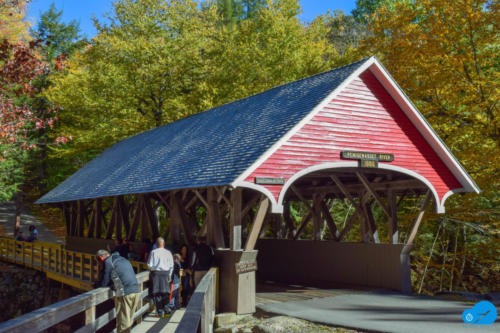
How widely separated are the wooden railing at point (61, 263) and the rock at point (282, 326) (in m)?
5.24

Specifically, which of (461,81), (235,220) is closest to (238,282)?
(235,220)

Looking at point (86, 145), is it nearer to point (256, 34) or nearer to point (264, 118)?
point (256, 34)

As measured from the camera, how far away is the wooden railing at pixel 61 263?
16.8 metres

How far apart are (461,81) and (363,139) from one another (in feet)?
21.1

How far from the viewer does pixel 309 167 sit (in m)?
12.1

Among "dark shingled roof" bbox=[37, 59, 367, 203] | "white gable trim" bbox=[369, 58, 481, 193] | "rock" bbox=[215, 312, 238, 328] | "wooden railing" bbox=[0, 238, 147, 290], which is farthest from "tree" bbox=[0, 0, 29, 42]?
"rock" bbox=[215, 312, 238, 328]

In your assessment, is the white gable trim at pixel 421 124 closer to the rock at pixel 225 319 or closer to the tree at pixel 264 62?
the rock at pixel 225 319

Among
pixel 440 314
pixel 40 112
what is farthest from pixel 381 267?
pixel 40 112

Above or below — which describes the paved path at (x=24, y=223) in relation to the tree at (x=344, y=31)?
below

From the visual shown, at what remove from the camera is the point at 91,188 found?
19828mm

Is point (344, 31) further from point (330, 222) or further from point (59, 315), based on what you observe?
point (59, 315)

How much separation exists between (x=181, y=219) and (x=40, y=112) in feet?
102

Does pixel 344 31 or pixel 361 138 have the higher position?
pixel 344 31

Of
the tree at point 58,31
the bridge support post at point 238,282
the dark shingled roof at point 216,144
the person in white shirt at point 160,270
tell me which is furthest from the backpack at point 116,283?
the tree at point 58,31
